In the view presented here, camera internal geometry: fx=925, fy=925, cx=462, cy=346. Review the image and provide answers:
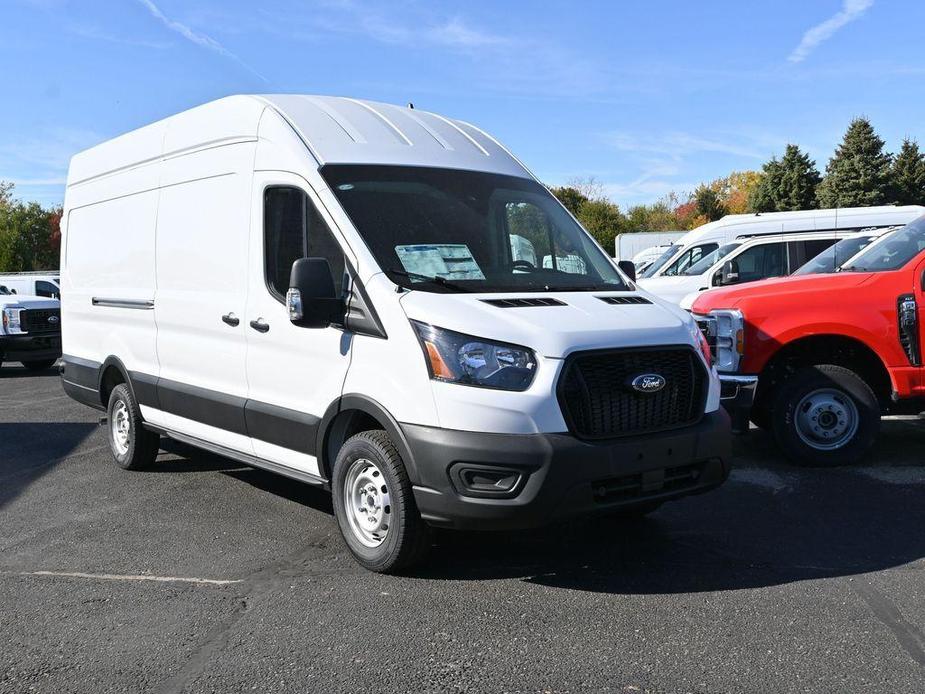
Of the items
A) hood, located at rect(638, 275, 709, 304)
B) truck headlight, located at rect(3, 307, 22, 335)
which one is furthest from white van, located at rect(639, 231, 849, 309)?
truck headlight, located at rect(3, 307, 22, 335)

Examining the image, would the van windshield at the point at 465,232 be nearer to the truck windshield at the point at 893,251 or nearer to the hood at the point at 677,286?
the truck windshield at the point at 893,251

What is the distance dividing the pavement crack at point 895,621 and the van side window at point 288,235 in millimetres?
3156

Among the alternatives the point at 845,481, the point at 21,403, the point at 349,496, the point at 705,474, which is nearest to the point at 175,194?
the point at 349,496

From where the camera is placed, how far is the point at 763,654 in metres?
3.81

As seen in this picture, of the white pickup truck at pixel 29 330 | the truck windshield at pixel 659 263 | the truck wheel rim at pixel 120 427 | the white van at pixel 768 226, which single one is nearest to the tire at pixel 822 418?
the truck wheel rim at pixel 120 427

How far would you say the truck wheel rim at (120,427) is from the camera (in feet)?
25.1

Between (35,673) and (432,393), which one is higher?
(432,393)

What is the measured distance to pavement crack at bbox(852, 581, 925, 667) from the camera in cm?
383

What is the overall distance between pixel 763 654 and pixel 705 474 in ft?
4.04

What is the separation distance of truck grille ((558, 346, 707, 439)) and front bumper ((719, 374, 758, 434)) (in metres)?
2.16

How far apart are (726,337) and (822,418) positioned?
38.2 inches

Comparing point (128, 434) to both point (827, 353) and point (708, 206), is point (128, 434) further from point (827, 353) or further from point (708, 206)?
point (708, 206)

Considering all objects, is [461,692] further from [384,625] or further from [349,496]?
[349,496]

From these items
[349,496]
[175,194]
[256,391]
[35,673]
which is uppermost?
[175,194]
